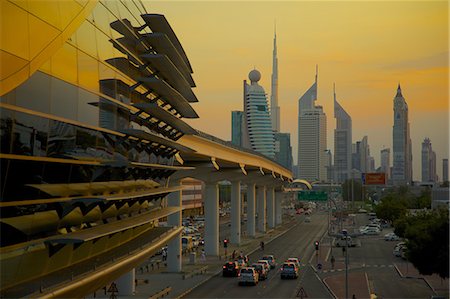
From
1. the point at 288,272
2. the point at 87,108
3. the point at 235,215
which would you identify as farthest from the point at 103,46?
the point at 235,215

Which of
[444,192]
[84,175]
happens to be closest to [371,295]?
[84,175]

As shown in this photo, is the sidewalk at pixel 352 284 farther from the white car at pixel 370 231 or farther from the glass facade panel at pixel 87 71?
the white car at pixel 370 231

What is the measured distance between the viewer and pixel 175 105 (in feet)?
119

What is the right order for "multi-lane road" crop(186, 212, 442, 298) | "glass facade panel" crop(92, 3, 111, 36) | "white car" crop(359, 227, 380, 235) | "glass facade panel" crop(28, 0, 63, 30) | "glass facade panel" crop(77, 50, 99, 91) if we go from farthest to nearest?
1. "white car" crop(359, 227, 380, 235)
2. "multi-lane road" crop(186, 212, 442, 298)
3. "glass facade panel" crop(92, 3, 111, 36)
4. "glass facade panel" crop(77, 50, 99, 91)
5. "glass facade panel" crop(28, 0, 63, 30)

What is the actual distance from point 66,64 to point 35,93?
2195 millimetres

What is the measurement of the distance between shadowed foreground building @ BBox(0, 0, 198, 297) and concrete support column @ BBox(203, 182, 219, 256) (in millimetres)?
36635

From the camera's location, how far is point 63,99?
19000mm

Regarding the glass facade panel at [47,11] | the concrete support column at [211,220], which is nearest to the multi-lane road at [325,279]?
the concrete support column at [211,220]

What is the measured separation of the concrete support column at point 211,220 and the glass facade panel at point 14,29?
2026 inches

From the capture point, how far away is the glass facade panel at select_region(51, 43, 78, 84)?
18.4 metres

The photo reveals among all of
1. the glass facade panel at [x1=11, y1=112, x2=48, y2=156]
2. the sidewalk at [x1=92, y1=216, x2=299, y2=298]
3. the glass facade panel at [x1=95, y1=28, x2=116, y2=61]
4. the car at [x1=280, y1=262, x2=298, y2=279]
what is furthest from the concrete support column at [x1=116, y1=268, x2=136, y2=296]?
the glass facade panel at [x1=11, y1=112, x2=48, y2=156]

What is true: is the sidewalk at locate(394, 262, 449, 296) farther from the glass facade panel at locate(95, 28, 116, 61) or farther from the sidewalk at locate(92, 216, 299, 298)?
the glass facade panel at locate(95, 28, 116, 61)

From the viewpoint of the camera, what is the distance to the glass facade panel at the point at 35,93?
1661 centimetres

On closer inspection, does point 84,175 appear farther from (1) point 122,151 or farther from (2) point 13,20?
(2) point 13,20
